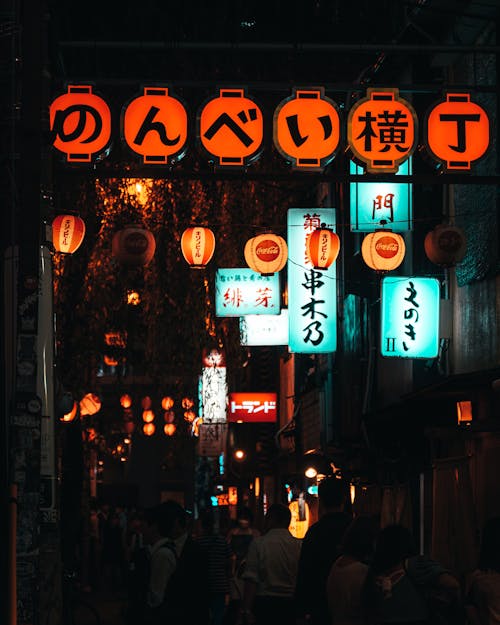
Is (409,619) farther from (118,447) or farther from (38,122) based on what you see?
(118,447)

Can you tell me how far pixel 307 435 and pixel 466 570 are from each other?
20.7 meters

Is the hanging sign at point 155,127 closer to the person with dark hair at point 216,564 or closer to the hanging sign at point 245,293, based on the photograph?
the person with dark hair at point 216,564

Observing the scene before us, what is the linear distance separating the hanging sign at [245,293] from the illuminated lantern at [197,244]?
15.3 feet

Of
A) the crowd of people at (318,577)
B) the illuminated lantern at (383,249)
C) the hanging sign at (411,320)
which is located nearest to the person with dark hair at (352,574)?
the crowd of people at (318,577)

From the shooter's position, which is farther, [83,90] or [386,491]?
[386,491]

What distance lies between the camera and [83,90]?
1547 cm

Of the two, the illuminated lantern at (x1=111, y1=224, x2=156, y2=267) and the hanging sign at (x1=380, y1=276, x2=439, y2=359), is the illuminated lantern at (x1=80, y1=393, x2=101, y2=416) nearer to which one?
the illuminated lantern at (x1=111, y1=224, x2=156, y2=267)

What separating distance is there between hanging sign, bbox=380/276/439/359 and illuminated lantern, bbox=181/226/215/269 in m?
3.03

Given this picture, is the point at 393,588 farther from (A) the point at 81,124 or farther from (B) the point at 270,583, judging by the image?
(A) the point at 81,124

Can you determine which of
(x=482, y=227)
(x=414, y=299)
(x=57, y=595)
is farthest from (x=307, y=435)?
(x=57, y=595)

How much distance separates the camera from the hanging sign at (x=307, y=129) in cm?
1530

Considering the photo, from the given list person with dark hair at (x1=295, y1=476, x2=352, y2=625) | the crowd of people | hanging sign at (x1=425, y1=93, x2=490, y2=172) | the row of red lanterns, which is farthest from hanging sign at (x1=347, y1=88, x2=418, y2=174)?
person with dark hair at (x1=295, y1=476, x2=352, y2=625)

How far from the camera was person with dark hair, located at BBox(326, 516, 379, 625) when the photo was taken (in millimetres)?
8586

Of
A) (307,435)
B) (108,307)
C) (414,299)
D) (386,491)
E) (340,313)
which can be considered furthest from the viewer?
(307,435)
